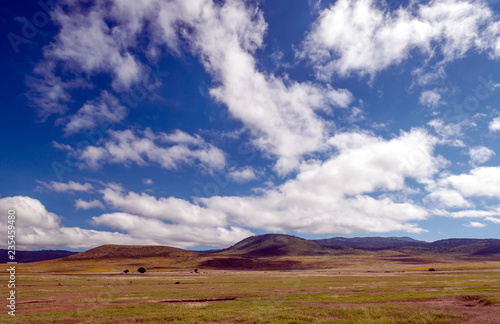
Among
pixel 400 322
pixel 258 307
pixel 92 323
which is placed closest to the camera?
pixel 400 322

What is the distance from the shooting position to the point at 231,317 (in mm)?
28172

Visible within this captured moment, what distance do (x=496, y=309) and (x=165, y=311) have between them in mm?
33640

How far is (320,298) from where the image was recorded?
39406 mm

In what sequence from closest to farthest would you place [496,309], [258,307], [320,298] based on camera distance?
1. [496,309]
2. [258,307]
3. [320,298]

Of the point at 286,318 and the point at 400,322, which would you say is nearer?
the point at 400,322

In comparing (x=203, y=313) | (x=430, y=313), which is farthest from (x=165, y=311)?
(x=430, y=313)

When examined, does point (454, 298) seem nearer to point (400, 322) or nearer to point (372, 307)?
point (372, 307)

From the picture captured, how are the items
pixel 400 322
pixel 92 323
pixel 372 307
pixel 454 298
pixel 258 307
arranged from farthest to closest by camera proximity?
pixel 454 298, pixel 258 307, pixel 372 307, pixel 92 323, pixel 400 322

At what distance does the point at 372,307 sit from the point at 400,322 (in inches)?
263

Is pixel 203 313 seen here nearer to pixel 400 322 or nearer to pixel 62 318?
pixel 62 318

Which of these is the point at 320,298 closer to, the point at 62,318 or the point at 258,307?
the point at 258,307

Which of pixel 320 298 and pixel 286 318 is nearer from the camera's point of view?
pixel 286 318

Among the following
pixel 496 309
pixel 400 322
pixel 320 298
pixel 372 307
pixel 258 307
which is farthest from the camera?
pixel 320 298

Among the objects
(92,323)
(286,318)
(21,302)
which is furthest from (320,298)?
(21,302)
